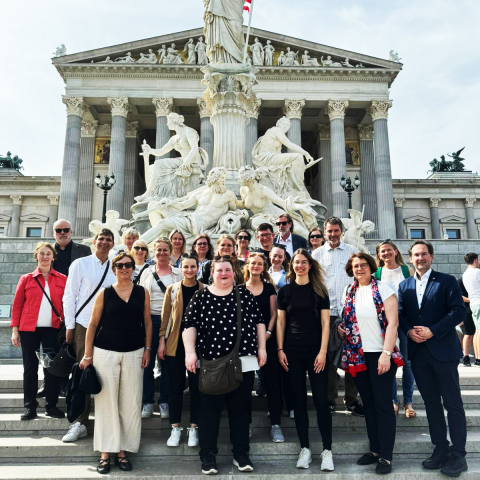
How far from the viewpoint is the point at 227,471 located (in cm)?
434

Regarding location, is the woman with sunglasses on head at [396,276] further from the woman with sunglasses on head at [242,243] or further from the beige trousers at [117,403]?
the beige trousers at [117,403]

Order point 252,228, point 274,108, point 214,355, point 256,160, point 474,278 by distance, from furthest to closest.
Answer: point 274,108
point 256,160
point 252,228
point 474,278
point 214,355

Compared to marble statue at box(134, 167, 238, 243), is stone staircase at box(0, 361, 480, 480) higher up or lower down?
lower down

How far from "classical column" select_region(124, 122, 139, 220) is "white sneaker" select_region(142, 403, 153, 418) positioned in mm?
35965

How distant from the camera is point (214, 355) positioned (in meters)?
4.37

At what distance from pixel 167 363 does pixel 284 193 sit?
443 inches

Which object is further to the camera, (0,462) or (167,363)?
(167,363)

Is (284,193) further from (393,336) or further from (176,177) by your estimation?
(393,336)

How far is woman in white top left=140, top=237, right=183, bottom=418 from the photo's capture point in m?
5.30

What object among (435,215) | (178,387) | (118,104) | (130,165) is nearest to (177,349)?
(178,387)

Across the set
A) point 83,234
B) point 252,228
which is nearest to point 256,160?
point 252,228

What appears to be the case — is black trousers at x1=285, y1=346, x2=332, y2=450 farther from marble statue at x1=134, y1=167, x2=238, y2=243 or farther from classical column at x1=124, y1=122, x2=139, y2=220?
classical column at x1=124, y1=122, x2=139, y2=220

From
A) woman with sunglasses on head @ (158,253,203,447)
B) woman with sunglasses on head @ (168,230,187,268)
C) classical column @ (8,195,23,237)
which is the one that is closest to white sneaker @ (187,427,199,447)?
woman with sunglasses on head @ (158,253,203,447)

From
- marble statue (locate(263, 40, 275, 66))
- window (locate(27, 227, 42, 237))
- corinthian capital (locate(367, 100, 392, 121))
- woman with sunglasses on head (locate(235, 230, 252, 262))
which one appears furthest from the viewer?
window (locate(27, 227, 42, 237))
